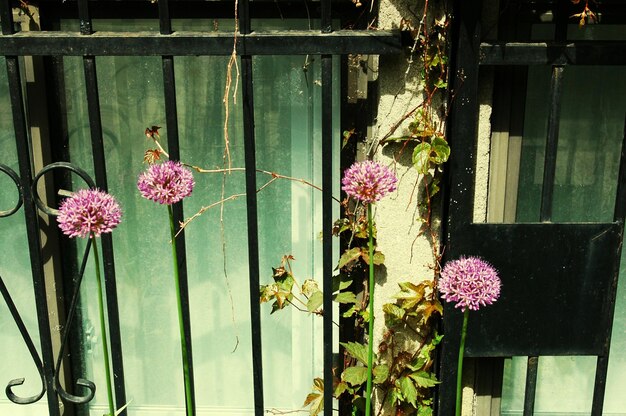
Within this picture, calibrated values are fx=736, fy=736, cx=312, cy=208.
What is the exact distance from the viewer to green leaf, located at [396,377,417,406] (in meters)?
2.42

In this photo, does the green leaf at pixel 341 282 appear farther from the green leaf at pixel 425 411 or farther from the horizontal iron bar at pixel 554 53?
the horizontal iron bar at pixel 554 53

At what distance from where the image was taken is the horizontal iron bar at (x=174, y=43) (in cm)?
213

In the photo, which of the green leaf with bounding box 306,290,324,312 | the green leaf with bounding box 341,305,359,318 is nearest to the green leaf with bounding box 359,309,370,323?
the green leaf with bounding box 341,305,359,318

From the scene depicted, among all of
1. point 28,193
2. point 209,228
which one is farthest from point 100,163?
point 209,228

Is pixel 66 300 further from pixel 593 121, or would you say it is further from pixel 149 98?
pixel 593 121

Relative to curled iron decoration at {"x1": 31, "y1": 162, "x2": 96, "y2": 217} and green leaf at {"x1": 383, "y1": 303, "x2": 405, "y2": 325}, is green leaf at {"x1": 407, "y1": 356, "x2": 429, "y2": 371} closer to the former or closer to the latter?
green leaf at {"x1": 383, "y1": 303, "x2": 405, "y2": 325}

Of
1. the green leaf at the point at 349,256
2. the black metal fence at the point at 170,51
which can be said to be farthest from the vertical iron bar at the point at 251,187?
the green leaf at the point at 349,256

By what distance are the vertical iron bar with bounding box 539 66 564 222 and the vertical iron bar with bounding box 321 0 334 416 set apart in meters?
0.67

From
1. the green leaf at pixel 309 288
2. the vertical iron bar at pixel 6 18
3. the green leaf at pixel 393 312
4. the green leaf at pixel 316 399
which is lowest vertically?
the green leaf at pixel 316 399

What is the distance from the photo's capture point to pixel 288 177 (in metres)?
2.72

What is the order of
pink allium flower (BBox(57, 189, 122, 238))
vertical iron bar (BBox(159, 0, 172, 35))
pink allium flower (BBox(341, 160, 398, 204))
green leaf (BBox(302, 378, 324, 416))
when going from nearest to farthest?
pink allium flower (BBox(57, 189, 122, 238)) → pink allium flower (BBox(341, 160, 398, 204)) → vertical iron bar (BBox(159, 0, 172, 35)) → green leaf (BBox(302, 378, 324, 416))

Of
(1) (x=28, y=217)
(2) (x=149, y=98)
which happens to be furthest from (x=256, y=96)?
(1) (x=28, y=217)

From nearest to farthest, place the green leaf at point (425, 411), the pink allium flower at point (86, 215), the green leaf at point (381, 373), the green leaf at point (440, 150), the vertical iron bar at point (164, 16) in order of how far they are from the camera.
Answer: the pink allium flower at point (86, 215), the vertical iron bar at point (164, 16), the green leaf at point (440, 150), the green leaf at point (381, 373), the green leaf at point (425, 411)

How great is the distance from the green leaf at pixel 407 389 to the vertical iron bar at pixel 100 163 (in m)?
0.92
